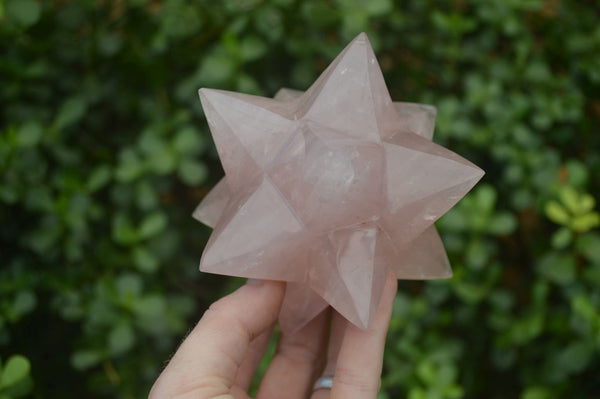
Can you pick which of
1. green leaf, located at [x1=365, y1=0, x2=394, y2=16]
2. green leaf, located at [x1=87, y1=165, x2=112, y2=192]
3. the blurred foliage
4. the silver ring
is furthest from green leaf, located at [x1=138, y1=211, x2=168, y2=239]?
green leaf, located at [x1=365, y1=0, x2=394, y2=16]

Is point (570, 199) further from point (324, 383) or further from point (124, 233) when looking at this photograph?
point (124, 233)

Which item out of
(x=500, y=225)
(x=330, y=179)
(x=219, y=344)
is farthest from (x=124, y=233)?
(x=500, y=225)

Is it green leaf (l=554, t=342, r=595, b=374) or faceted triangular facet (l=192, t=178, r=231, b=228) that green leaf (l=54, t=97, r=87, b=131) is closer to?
faceted triangular facet (l=192, t=178, r=231, b=228)

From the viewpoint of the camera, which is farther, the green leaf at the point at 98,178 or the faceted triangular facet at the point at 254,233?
the green leaf at the point at 98,178

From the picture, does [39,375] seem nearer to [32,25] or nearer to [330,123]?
[32,25]

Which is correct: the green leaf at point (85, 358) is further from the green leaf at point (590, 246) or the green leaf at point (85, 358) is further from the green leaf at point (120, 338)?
the green leaf at point (590, 246)

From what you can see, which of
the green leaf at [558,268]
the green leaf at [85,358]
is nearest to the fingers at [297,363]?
the green leaf at [85,358]
